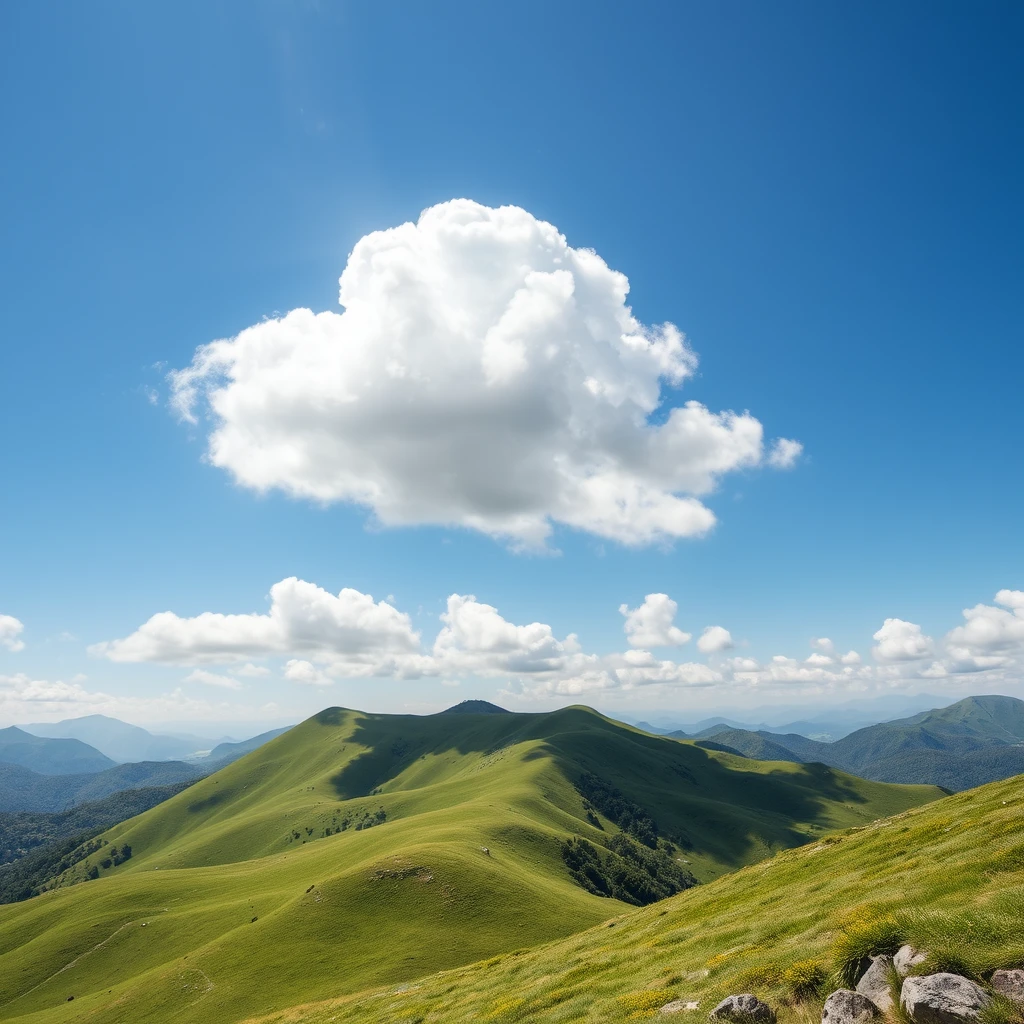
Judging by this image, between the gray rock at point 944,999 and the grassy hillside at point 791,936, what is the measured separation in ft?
3.03

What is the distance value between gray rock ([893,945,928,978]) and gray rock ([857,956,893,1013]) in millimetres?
306

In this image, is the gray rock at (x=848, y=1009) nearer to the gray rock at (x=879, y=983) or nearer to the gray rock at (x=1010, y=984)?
the gray rock at (x=879, y=983)

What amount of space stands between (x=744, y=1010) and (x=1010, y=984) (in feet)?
24.7

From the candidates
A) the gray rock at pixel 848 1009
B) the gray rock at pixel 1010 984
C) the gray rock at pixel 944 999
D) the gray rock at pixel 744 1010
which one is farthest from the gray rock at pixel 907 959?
the gray rock at pixel 744 1010

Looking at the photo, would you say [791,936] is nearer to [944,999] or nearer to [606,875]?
[944,999]

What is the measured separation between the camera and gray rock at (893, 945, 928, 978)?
14.1 meters

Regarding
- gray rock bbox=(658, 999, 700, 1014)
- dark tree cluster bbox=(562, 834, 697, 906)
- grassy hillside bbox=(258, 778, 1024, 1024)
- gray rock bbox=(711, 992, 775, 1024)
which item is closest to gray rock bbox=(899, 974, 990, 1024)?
grassy hillside bbox=(258, 778, 1024, 1024)

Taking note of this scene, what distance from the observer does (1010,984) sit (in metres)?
12.4

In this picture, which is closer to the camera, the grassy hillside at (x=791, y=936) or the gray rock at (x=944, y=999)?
the gray rock at (x=944, y=999)

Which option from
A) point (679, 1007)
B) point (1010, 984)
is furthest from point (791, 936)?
point (1010, 984)

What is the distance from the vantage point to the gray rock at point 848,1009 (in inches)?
556

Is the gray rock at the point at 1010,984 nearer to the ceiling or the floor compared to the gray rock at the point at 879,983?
nearer to the ceiling

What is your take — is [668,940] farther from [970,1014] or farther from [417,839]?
[417,839]

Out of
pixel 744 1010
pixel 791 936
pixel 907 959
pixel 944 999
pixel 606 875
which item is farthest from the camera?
pixel 606 875
